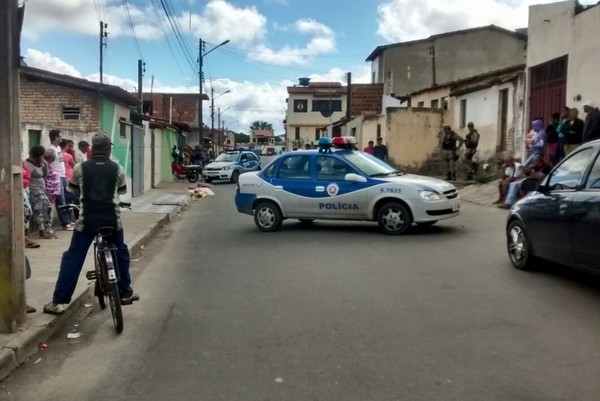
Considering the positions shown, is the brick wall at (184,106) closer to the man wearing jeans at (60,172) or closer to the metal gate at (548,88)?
the metal gate at (548,88)

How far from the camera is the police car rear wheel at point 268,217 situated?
1226cm

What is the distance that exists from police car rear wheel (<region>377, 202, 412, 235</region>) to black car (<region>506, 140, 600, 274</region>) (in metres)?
3.23

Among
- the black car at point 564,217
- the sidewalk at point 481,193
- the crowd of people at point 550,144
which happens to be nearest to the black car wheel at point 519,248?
the black car at point 564,217

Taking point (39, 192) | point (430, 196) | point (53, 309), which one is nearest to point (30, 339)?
point (53, 309)

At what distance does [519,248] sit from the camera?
26.0 feet

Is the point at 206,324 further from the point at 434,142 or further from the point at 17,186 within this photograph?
the point at 434,142

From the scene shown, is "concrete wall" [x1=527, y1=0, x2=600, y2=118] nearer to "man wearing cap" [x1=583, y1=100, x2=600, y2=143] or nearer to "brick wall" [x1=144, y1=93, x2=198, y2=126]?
"man wearing cap" [x1=583, y1=100, x2=600, y2=143]

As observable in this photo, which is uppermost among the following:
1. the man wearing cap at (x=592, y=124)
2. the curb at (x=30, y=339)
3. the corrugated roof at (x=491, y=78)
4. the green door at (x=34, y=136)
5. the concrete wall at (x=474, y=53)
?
the concrete wall at (x=474, y=53)

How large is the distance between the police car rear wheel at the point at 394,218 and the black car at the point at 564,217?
3.23 metres

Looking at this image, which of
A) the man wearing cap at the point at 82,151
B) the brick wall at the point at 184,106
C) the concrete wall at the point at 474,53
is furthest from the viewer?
the brick wall at the point at 184,106

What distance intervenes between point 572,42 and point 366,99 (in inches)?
1113

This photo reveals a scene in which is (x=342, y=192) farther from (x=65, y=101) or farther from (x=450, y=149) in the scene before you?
(x=450, y=149)

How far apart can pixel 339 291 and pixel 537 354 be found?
261 centimetres

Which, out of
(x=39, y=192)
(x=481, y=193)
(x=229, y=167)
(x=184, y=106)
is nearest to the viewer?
(x=39, y=192)
